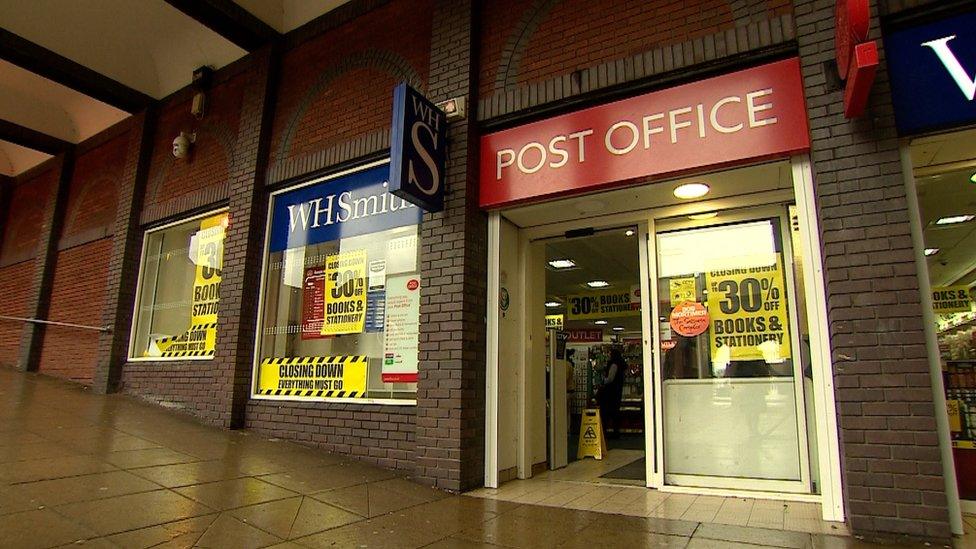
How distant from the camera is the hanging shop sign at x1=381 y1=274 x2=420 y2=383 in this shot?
5500mm

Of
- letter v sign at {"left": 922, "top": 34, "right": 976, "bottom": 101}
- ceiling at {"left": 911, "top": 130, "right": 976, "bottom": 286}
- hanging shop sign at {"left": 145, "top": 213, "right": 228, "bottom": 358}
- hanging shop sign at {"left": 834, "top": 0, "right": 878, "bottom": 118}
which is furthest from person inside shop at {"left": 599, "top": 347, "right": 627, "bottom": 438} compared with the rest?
letter v sign at {"left": 922, "top": 34, "right": 976, "bottom": 101}

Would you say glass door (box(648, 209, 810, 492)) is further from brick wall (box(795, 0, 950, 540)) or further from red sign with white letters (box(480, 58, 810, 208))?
brick wall (box(795, 0, 950, 540))

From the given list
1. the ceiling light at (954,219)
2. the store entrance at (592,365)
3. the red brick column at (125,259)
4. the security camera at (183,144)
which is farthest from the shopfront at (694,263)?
the red brick column at (125,259)

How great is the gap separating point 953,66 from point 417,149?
3889 millimetres

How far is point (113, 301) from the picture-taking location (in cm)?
855

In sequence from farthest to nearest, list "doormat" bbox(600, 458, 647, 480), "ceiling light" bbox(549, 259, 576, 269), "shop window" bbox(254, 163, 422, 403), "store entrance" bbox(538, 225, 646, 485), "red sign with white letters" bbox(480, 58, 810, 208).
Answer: "ceiling light" bbox(549, 259, 576, 269) < "store entrance" bbox(538, 225, 646, 485) < "doormat" bbox(600, 458, 647, 480) < "shop window" bbox(254, 163, 422, 403) < "red sign with white letters" bbox(480, 58, 810, 208)

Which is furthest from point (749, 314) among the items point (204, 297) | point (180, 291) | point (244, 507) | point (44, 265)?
point (44, 265)

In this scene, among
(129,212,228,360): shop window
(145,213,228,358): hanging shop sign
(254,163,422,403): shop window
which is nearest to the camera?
(254,163,422,403): shop window

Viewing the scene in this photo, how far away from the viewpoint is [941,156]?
13.0ft

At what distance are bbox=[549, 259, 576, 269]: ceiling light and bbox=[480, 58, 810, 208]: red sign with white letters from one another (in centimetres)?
388

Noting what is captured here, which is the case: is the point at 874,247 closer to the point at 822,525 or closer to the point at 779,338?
the point at 779,338

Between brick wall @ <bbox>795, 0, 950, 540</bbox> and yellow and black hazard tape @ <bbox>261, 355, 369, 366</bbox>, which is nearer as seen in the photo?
brick wall @ <bbox>795, 0, 950, 540</bbox>

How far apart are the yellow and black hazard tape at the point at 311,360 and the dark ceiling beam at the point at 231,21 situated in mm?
4156

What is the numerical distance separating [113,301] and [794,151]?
920 centimetres
